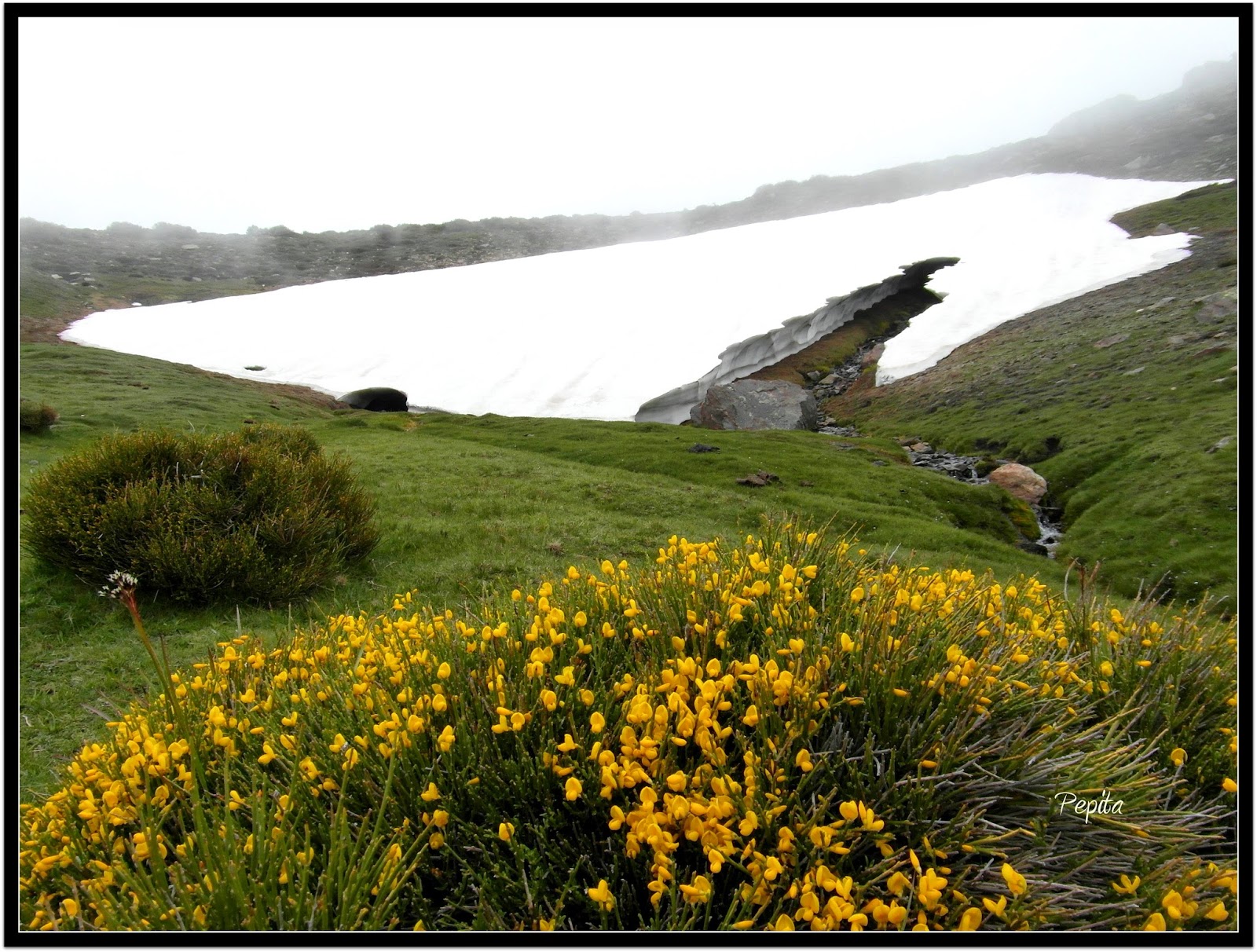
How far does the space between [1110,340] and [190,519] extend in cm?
4794

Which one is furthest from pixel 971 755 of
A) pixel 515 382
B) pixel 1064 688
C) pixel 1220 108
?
pixel 1220 108

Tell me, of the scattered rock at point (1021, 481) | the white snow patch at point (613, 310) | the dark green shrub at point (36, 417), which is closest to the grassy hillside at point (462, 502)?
the dark green shrub at point (36, 417)

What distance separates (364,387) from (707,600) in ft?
149

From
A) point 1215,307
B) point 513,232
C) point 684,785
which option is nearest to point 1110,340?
point 1215,307

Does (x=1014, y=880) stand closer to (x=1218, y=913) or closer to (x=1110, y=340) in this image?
(x=1218, y=913)

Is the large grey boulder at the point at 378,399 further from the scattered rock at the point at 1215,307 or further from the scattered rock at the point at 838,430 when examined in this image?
the scattered rock at the point at 1215,307

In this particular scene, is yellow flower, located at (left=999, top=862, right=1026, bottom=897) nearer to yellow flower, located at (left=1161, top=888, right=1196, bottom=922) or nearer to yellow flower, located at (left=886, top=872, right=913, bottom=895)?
yellow flower, located at (left=886, top=872, right=913, bottom=895)

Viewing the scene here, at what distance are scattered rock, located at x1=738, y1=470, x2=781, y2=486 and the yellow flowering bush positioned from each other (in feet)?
65.8

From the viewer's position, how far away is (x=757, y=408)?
127 ft

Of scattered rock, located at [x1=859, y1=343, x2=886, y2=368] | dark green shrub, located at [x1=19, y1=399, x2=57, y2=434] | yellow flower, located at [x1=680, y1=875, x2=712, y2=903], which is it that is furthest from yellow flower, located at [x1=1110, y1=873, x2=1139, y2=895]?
scattered rock, located at [x1=859, y1=343, x2=886, y2=368]

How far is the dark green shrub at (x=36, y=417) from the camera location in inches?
829

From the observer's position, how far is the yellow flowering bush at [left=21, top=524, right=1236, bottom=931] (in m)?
2.17

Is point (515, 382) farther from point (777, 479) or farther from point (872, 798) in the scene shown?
point (872, 798)

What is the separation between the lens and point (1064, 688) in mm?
3426
